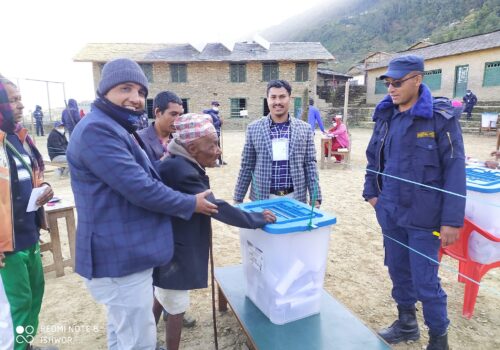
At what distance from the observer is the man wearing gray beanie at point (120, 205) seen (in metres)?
1.46

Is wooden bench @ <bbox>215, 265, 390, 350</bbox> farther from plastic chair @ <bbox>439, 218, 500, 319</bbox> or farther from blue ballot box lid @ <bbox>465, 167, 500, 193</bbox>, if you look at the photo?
blue ballot box lid @ <bbox>465, 167, 500, 193</bbox>

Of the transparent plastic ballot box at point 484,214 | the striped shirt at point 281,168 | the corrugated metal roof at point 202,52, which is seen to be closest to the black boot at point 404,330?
the transparent plastic ballot box at point 484,214

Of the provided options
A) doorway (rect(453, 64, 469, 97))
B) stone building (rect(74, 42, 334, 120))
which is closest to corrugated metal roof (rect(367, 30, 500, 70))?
doorway (rect(453, 64, 469, 97))

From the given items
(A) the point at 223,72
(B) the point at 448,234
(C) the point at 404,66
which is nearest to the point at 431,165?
(B) the point at 448,234

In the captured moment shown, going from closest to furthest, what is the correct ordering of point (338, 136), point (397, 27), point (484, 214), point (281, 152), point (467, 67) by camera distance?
point (484, 214), point (281, 152), point (338, 136), point (467, 67), point (397, 27)

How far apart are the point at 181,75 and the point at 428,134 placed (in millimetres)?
24294

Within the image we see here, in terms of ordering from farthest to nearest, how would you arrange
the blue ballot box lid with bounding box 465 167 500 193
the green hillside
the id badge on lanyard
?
the green hillside < the id badge on lanyard < the blue ballot box lid with bounding box 465 167 500 193

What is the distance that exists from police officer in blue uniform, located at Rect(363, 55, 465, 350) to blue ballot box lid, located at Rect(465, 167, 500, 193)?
524 mm

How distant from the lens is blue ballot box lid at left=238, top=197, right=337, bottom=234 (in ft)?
6.18

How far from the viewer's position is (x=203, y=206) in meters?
1.69

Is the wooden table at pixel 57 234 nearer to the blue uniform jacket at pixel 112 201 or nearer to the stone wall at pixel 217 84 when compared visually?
the blue uniform jacket at pixel 112 201

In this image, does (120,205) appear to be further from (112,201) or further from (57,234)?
(57,234)

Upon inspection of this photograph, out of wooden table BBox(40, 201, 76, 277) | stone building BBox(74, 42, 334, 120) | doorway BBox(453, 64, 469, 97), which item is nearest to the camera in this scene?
wooden table BBox(40, 201, 76, 277)

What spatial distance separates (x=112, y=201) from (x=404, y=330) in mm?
2249
